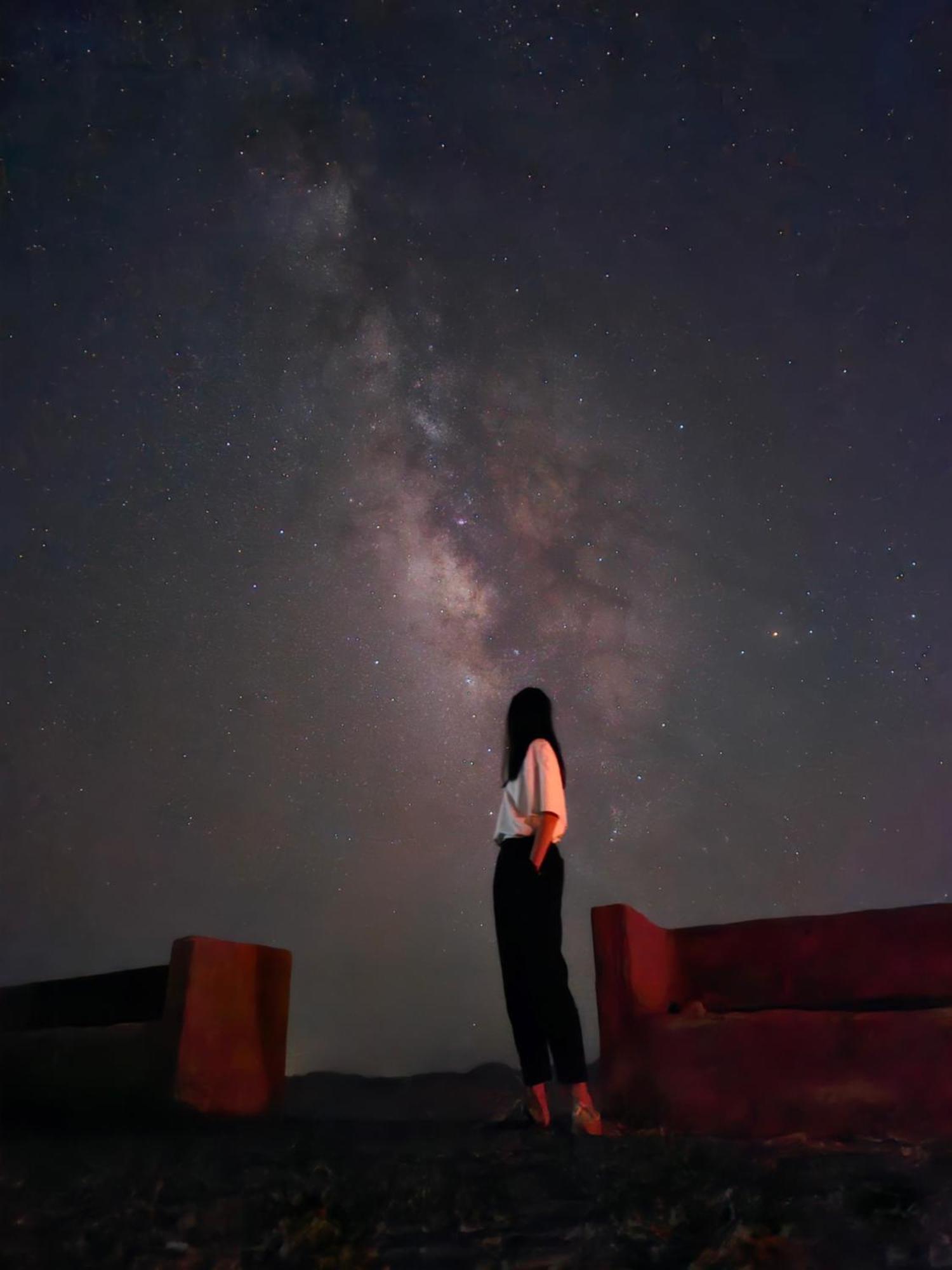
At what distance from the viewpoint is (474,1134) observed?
4.05 metres

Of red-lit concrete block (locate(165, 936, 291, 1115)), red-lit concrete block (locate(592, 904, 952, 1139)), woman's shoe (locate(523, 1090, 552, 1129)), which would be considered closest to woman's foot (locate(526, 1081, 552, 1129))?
woman's shoe (locate(523, 1090, 552, 1129))

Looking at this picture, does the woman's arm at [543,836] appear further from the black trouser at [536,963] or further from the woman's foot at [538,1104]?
the woman's foot at [538,1104]

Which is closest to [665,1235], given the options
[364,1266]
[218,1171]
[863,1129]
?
[364,1266]

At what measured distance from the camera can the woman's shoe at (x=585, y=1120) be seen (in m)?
3.91

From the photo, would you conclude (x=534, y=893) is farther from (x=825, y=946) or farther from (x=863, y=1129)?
(x=825, y=946)

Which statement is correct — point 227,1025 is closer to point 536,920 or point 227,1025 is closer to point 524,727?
point 536,920

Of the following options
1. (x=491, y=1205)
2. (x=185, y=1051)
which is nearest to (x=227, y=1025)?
(x=185, y=1051)

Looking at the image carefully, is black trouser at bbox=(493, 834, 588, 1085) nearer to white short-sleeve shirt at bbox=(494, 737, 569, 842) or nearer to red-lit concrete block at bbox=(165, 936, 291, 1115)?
white short-sleeve shirt at bbox=(494, 737, 569, 842)

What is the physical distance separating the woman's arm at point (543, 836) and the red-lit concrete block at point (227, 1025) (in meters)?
2.05

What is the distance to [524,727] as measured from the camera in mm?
4312

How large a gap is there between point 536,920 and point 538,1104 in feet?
2.23

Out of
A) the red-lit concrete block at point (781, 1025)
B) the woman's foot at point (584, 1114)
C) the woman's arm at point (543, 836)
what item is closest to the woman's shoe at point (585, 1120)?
the woman's foot at point (584, 1114)

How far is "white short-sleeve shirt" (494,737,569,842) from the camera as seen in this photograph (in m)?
4.12

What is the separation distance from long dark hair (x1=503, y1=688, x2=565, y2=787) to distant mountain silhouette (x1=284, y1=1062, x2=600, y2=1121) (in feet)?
5.54
